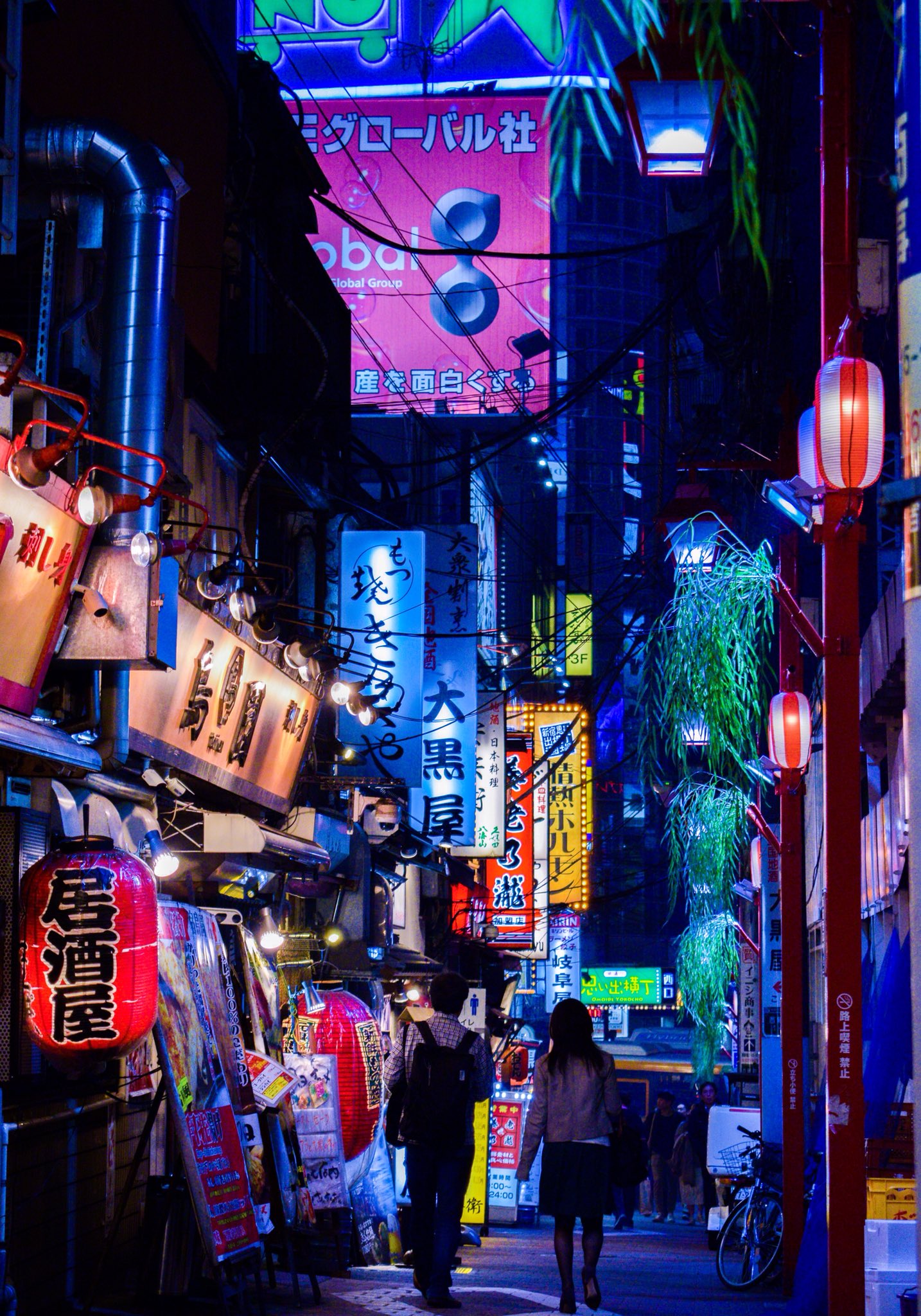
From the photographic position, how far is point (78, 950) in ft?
30.7

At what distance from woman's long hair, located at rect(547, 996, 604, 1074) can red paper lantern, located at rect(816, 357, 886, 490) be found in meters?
4.20

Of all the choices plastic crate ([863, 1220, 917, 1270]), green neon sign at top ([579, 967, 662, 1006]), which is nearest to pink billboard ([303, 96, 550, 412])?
plastic crate ([863, 1220, 917, 1270])

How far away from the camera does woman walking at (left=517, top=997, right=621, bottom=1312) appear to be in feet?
35.6

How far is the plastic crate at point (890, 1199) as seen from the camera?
8844 millimetres

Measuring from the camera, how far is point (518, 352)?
1956 cm

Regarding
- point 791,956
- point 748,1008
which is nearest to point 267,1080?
point 791,956

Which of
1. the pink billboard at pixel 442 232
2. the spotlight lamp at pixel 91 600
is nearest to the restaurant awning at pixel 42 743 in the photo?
the spotlight lamp at pixel 91 600

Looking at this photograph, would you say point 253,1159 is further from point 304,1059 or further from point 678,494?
point 678,494

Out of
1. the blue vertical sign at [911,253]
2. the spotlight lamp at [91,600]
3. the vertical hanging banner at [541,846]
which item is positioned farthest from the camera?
the vertical hanging banner at [541,846]

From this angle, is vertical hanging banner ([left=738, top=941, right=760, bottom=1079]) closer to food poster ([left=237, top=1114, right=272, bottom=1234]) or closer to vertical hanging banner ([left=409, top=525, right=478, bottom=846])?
vertical hanging banner ([left=409, top=525, right=478, bottom=846])

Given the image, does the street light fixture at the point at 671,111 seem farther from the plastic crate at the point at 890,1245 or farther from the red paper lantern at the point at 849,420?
the plastic crate at the point at 890,1245

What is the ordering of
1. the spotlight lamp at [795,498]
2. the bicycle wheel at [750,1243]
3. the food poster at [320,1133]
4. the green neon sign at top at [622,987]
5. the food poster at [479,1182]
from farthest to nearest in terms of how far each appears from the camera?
the green neon sign at top at [622,987]
the food poster at [479,1182]
the bicycle wheel at [750,1243]
the food poster at [320,1133]
the spotlight lamp at [795,498]

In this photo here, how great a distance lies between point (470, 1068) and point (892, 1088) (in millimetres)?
3089

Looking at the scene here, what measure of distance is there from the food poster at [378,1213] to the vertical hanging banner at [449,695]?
281 inches
